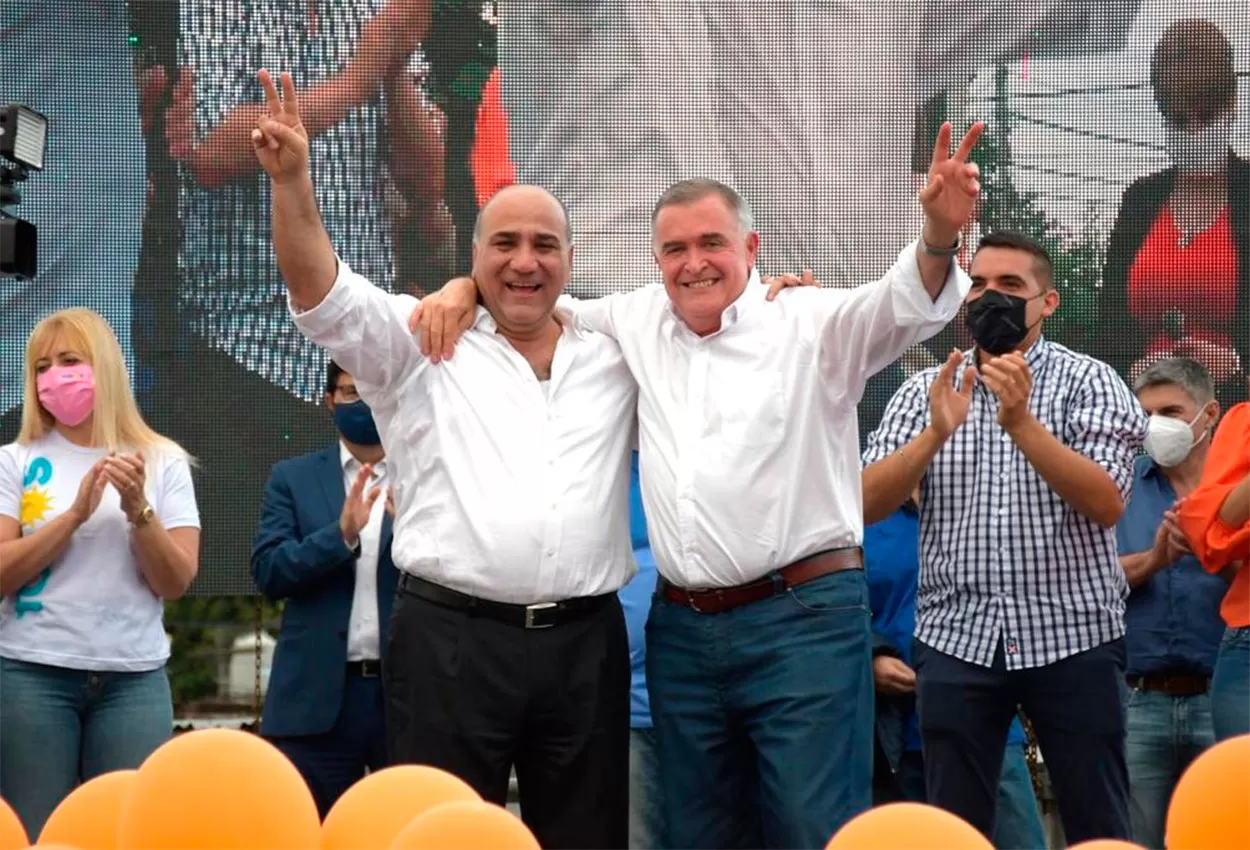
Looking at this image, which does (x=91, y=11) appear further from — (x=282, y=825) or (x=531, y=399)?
(x=282, y=825)

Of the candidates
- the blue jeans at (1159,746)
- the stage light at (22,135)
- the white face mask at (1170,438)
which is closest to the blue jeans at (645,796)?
the blue jeans at (1159,746)

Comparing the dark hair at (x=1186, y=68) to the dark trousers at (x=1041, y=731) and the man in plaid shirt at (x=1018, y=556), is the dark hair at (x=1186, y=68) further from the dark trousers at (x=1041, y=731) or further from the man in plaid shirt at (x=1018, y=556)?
the dark trousers at (x=1041, y=731)

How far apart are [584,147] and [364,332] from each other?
1887 millimetres

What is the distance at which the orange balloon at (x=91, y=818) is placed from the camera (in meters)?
2.86

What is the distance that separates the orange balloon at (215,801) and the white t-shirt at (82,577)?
172 cm

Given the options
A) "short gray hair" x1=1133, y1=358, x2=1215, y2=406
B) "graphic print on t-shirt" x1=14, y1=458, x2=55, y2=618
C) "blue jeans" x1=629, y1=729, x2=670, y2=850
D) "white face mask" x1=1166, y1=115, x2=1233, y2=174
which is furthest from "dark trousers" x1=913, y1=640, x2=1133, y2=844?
"graphic print on t-shirt" x1=14, y1=458, x2=55, y2=618

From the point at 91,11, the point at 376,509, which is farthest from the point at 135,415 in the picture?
the point at 91,11

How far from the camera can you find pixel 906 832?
92.3 inches

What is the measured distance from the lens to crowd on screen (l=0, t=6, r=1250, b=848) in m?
3.29

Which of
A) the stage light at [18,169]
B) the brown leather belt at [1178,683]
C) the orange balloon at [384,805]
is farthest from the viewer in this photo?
the stage light at [18,169]

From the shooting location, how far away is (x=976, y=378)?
388 cm

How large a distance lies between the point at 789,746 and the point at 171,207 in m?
2.73

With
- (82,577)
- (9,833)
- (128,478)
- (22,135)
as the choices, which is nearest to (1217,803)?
(9,833)

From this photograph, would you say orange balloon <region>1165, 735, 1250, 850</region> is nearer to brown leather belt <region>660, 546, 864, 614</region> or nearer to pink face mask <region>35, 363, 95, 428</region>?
brown leather belt <region>660, 546, 864, 614</region>
